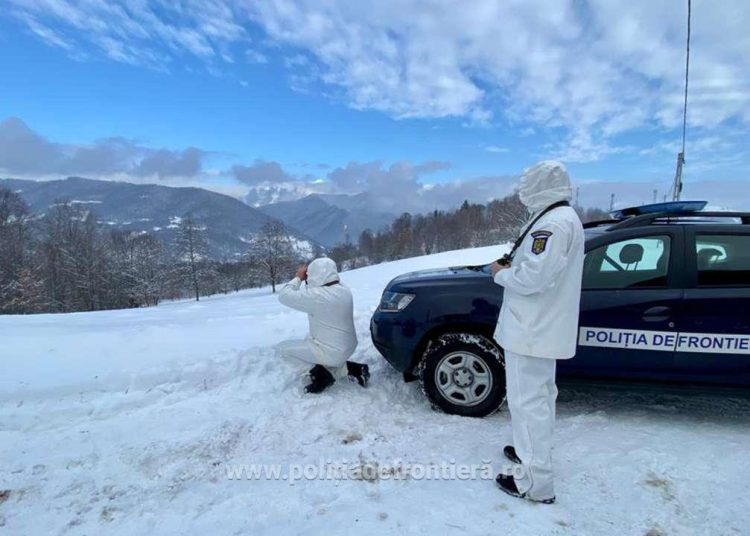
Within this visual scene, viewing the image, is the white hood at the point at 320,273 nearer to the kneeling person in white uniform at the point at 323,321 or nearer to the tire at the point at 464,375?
the kneeling person in white uniform at the point at 323,321

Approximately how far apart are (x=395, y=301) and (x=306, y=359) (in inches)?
Answer: 44.1

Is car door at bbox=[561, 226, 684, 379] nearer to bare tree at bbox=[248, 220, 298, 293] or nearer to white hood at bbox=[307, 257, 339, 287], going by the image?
white hood at bbox=[307, 257, 339, 287]

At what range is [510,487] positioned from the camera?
256 cm

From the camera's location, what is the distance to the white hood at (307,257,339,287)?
13.4ft

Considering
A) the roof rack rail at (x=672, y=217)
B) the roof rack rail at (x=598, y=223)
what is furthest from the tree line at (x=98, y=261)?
the roof rack rail at (x=672, y=217)

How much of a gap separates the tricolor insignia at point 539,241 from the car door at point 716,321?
1765 mm

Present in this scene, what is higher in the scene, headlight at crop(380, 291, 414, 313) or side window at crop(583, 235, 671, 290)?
side window at crop(583, 235, 671, 290)

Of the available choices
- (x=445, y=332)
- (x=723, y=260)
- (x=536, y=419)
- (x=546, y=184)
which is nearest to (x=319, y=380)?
(x=445, y=332)

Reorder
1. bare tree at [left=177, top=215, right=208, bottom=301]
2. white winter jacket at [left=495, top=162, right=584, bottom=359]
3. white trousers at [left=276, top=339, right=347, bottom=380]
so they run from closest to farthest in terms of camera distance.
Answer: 1. white winter jacket at [left=495, top=162, right=584, bottom=359]
2. white trousers at [left=276, top=339, right=347, bottom=380]
3. bare tree at [left=177, top=215, right=208, bottom=301]

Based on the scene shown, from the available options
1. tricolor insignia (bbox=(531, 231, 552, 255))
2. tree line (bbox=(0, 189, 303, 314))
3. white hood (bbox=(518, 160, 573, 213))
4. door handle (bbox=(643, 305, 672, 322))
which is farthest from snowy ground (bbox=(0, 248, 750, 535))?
tree line (bbox=(0, 189, 303, 314))

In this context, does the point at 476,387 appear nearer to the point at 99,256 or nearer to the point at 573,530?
the point at 573,530

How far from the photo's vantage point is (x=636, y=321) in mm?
3275

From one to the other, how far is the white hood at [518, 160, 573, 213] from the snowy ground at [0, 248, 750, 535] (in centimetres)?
183

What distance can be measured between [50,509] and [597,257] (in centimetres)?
429
